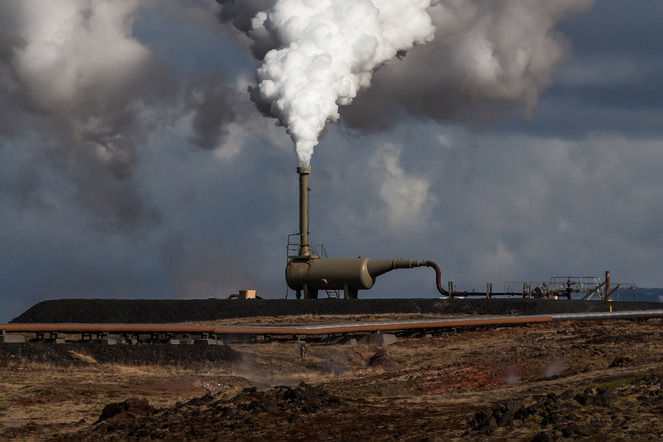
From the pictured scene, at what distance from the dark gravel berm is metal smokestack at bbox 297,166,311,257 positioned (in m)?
4.64

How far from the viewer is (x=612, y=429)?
1859 centimetres

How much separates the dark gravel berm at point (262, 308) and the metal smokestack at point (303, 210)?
464 cm

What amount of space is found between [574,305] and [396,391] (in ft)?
96.2

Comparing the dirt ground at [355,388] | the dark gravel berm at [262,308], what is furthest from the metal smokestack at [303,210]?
the dirt ground at [355,388]

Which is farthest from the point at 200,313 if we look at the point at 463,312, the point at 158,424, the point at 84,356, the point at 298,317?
the point at 158,424

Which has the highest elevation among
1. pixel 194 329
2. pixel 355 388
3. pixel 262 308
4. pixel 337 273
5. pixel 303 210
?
pixel 303 210

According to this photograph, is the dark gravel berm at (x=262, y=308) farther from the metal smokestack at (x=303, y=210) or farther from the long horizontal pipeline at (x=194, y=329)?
the long horizontal pipeline at (x=194, y=329)

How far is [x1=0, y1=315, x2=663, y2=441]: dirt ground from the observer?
20.2 m

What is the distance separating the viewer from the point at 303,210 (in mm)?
63344

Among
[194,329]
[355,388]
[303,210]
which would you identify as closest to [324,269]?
[303,210]

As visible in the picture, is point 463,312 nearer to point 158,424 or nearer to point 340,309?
point 340,309

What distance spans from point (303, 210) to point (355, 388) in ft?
108

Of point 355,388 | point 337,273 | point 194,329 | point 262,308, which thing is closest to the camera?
point 355,388

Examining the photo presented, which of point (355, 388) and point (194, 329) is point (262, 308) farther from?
point (355, 388)
